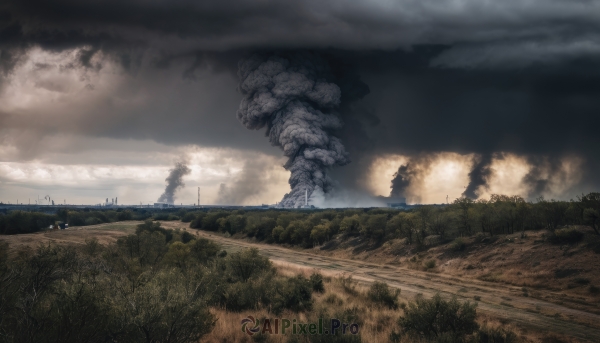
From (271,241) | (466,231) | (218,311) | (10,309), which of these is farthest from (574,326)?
(271,241)

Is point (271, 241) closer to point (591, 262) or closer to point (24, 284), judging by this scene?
point (591, 262)

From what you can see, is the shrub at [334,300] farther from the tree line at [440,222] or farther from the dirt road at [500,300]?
the tree line at [440,222]

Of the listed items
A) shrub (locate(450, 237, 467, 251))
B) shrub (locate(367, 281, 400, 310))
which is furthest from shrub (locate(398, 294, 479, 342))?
shrub (locate(450, 237, 467, 251))

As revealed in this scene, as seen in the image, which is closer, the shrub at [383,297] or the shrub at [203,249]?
the shrub at [383,297]

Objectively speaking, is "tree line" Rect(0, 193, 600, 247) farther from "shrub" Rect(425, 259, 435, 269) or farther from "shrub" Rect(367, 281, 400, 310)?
"shrub" Rect(367, 281, 400, 310)

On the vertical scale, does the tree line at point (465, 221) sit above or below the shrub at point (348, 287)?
above

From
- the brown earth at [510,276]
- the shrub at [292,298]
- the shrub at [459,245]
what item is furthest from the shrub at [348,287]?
the shrub at [459,245]

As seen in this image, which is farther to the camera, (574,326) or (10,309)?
(574,326)

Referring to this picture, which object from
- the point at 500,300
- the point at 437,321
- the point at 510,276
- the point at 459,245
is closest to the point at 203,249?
the point at 500,300

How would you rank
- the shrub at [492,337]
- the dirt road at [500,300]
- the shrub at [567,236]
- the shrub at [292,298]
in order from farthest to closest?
the shrub at [567,236], the dirt road at [500,300], the shrub at [292,298], the shrub at [492,337]
